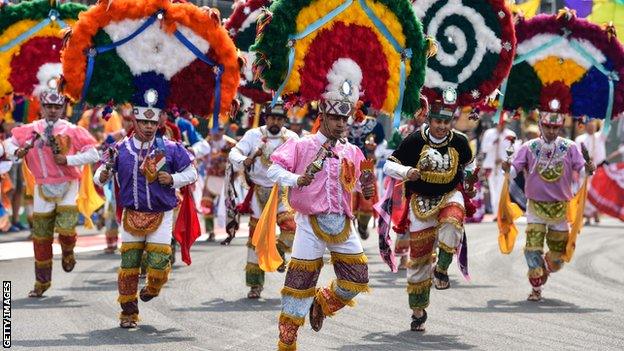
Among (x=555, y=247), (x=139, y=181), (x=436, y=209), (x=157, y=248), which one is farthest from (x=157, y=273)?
(x=555, y=247)

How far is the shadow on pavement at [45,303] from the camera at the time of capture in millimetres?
12734

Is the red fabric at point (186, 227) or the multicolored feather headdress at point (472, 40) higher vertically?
the multicolored feather headdress at point (472, 40)

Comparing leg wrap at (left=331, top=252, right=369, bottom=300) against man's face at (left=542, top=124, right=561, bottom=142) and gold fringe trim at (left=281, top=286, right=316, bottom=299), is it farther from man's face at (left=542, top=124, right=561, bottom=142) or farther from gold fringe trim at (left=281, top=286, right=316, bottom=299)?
man's face at (left=542, top=124, right=561, bottom=142)

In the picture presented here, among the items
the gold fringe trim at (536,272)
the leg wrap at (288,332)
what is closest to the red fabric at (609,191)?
the gold fringe trim at (536,272)

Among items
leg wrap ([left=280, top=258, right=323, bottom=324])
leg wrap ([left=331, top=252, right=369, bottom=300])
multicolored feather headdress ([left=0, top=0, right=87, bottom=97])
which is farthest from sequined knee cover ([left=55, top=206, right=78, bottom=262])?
leg wrap ([left=331, top=252, right=369, bottom=300])

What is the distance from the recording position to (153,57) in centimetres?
1186

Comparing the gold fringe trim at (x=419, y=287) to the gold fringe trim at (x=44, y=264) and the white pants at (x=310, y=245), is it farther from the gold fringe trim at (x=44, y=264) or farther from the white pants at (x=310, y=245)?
the gold fringe trim at (x=44, y=264)

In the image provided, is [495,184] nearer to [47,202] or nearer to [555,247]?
[555,247]

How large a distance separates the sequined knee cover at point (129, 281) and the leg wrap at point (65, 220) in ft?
7.77

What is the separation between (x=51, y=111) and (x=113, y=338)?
3.61 m

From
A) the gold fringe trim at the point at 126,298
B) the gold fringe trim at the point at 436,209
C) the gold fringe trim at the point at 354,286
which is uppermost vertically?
the gold fringe trim at the point at 436,209

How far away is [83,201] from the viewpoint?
14.8 meters

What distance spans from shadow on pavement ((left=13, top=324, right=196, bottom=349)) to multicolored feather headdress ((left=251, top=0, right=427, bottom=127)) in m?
2.23

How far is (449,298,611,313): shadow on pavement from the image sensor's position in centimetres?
1320
